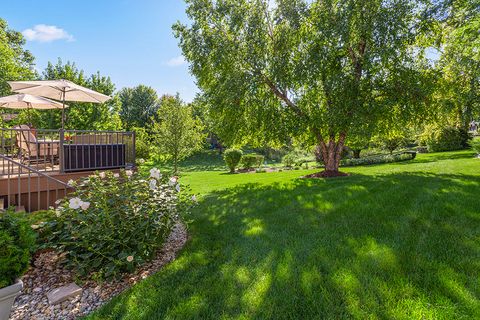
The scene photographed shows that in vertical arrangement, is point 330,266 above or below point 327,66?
below

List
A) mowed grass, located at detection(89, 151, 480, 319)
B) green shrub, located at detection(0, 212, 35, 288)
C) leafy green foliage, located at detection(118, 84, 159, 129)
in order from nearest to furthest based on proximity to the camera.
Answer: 1. mowed grass, located at detection(89, 151, 480, 319)
2. green shrub, located at detection(0, 212, 35, 288)
3. leafy green foliage, located at detection(118, 84, 159, 129)

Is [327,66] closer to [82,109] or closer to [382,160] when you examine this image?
[382,160]

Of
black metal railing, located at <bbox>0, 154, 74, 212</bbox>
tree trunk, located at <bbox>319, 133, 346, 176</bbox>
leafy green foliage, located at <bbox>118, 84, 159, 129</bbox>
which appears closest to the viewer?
black metal railing, located at <bbox>0, 154, 74, 212</bbox>

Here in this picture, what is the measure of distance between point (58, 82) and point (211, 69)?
16.5 feet

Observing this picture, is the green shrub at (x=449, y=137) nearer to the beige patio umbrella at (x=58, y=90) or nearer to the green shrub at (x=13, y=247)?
the beige patio umbrella at (x=58, y=90)

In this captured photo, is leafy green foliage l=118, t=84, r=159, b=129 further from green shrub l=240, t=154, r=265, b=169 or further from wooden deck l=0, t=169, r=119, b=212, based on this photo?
wooden deck l=0, t=169, r=119, b=212

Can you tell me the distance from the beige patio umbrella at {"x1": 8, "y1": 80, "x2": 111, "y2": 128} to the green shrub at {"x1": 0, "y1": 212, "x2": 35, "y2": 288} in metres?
5.74

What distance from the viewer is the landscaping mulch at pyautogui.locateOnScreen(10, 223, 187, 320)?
298 cm

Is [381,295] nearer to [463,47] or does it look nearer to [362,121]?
[362,121]

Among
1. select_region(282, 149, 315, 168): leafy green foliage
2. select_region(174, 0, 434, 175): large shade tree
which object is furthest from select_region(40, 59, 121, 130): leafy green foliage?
select_region(282, 149, 315, 168): leafy green foliage

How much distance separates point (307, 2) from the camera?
9758 mm

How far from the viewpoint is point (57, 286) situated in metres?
3.46

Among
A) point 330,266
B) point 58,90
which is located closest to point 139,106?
point 58,90

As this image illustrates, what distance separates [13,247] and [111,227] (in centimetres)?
108
